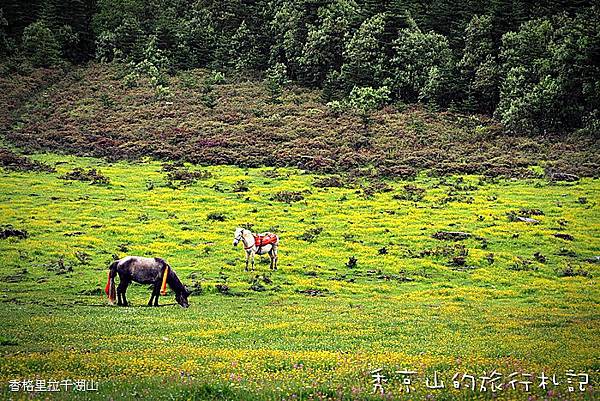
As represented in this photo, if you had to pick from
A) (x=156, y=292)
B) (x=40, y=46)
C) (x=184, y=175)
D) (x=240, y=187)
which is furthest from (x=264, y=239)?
(x=40, y=46)

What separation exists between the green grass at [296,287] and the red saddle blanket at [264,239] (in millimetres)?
1516

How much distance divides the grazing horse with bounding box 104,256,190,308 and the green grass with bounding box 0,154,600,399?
35.7 inches

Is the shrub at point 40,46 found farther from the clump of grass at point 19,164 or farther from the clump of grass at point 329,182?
the clump of grass at point 329,182

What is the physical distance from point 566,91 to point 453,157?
16.9m

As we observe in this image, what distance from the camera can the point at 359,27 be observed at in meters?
99.4

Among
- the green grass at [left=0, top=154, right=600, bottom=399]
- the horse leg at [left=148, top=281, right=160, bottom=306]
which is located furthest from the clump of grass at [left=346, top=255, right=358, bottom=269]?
the horse leg at [left=148, top=281, right=160, bottom=306]

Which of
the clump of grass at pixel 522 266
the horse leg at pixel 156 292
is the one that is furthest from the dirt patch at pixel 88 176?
the clump of grass at pixel 522 266

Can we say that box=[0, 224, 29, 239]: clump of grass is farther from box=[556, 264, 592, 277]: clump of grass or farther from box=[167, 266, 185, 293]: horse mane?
box=[556, 264, 592, 277]: clump of grass

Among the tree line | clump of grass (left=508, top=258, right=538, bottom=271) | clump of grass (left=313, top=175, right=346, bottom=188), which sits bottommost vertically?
clump of grass (left=508, top=258, right=538, bottom=271)

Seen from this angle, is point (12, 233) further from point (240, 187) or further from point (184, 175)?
point (184, 175)

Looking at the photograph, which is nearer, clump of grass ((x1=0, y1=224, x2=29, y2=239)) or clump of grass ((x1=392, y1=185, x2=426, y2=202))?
clump of grass ((x1=0, y1=224, x2=29, y2=239))

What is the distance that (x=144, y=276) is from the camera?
25516 millimetres

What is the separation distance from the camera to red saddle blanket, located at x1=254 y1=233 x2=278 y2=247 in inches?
1339

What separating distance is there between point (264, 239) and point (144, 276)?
32.4ft
